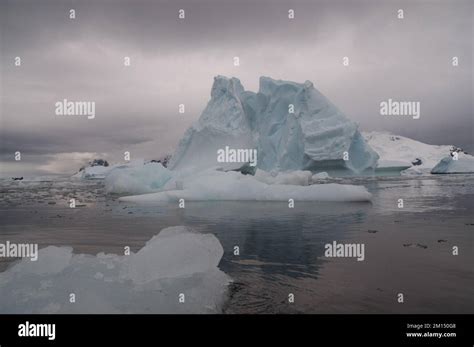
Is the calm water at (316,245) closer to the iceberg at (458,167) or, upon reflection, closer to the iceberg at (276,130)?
the iceberg at (276,130)

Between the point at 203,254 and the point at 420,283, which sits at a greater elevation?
the point at 203,254

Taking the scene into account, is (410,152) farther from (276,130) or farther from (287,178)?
(287,178)

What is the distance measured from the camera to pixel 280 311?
4.95 metres

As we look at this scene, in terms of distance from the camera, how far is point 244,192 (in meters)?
19.2

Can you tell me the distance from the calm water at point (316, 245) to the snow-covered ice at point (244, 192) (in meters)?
1.94

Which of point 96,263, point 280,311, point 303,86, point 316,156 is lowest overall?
point 280,311

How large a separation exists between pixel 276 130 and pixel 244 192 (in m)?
17.7

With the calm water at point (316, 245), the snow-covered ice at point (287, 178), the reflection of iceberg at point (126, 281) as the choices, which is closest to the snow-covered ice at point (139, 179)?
the snow-covered ice at point (287, 178)

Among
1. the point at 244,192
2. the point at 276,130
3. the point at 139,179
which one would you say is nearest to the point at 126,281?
the point at 244,192

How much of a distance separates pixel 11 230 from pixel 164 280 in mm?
7395

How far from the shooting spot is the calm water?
17.3 ft

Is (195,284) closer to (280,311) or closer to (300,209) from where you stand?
(280,311)

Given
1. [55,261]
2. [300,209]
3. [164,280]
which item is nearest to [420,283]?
[164,280]

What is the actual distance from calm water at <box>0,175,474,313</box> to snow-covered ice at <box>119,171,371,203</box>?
76.3 inches
